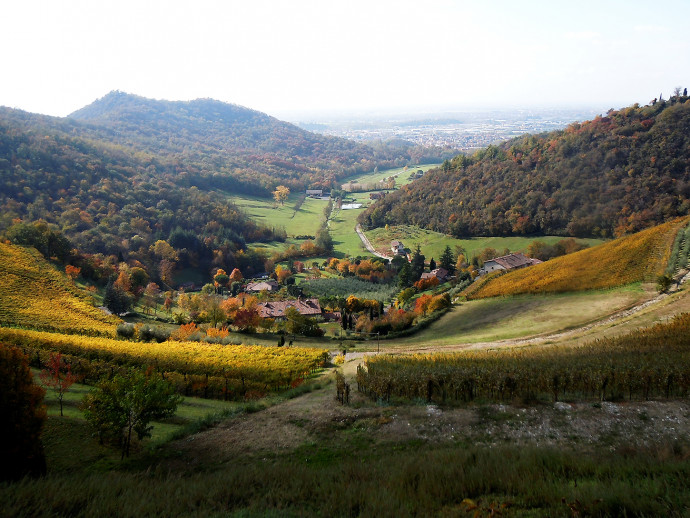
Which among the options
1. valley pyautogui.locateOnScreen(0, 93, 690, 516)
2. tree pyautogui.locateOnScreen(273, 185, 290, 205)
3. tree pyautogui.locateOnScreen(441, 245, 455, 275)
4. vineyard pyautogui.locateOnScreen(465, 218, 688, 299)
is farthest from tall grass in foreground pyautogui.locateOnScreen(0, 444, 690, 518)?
tree pyautogui.locateOnScreen(273, 185, 290, 205)

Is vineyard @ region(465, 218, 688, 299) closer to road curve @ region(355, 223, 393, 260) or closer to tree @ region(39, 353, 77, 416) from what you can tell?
tree @ region(39, 353, 77, 416)

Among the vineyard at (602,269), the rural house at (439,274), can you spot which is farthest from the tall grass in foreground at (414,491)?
the rural house at (439,274)

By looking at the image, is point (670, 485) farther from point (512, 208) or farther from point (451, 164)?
point (451, 164)

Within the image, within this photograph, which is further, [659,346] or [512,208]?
[512,208]

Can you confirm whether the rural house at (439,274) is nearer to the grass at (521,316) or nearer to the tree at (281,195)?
the grass at (521,316)

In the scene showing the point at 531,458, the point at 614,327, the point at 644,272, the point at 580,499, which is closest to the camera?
the point at 580,499

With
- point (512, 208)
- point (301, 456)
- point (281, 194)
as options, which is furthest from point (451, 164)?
point (301, 456)

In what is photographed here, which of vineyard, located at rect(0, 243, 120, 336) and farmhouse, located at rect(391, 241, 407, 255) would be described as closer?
vineyard, located at rect(0, 243, 120, 336)
